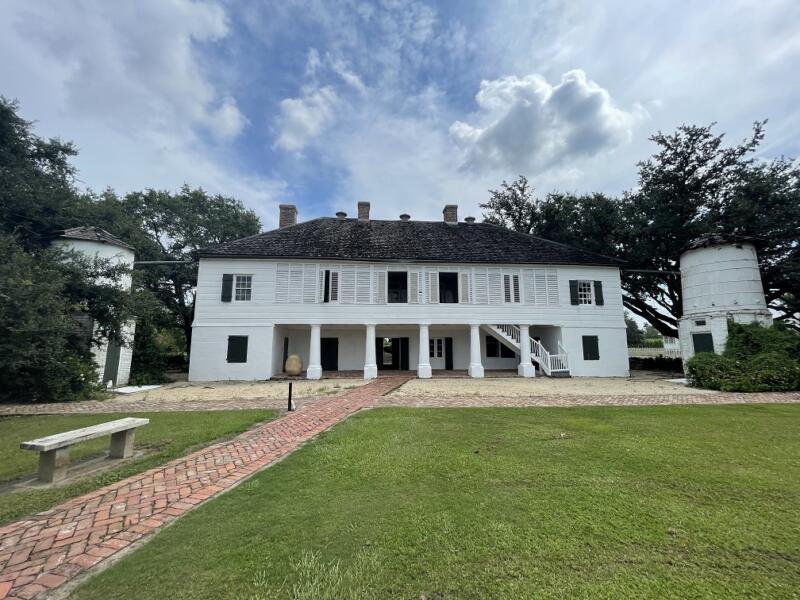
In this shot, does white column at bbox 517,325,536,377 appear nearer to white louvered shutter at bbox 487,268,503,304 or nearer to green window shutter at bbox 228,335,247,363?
white louvered shutter at bbox 487,268,503,304

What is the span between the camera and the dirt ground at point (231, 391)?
41.5ft

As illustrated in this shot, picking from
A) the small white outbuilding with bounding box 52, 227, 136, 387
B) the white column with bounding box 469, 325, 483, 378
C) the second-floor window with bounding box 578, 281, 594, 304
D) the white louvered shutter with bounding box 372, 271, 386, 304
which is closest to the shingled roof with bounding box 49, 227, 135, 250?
the small white outbuilding with bounding box 52, 227, 136, 387

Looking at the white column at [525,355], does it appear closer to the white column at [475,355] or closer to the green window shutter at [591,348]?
the white column at [475,355]

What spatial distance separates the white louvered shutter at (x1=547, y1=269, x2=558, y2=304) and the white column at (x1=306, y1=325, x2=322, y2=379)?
13.1 metres

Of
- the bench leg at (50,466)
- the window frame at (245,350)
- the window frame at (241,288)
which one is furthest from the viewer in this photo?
the window frame at (241,288)

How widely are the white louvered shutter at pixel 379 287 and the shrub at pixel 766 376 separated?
49.3ft

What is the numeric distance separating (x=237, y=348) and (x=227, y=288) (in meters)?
3.22

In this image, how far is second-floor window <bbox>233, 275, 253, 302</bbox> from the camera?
18.4 meters

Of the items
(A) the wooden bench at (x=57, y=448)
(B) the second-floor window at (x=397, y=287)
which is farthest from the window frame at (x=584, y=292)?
(A) the wooden bench at (x=57, y=448)

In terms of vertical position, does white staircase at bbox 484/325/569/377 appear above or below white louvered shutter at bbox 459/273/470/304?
below

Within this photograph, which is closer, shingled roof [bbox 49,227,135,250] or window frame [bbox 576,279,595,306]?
shingled roof [bbox 49,227,135,250]

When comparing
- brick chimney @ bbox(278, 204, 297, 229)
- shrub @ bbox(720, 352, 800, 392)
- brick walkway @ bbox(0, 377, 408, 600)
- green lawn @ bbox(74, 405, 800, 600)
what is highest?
brick chimney @ bbox(278, 204, 297, 229)

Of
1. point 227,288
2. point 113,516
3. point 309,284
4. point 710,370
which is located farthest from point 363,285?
point 710,370

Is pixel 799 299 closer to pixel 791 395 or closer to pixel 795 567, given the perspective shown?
pixel 791 395
